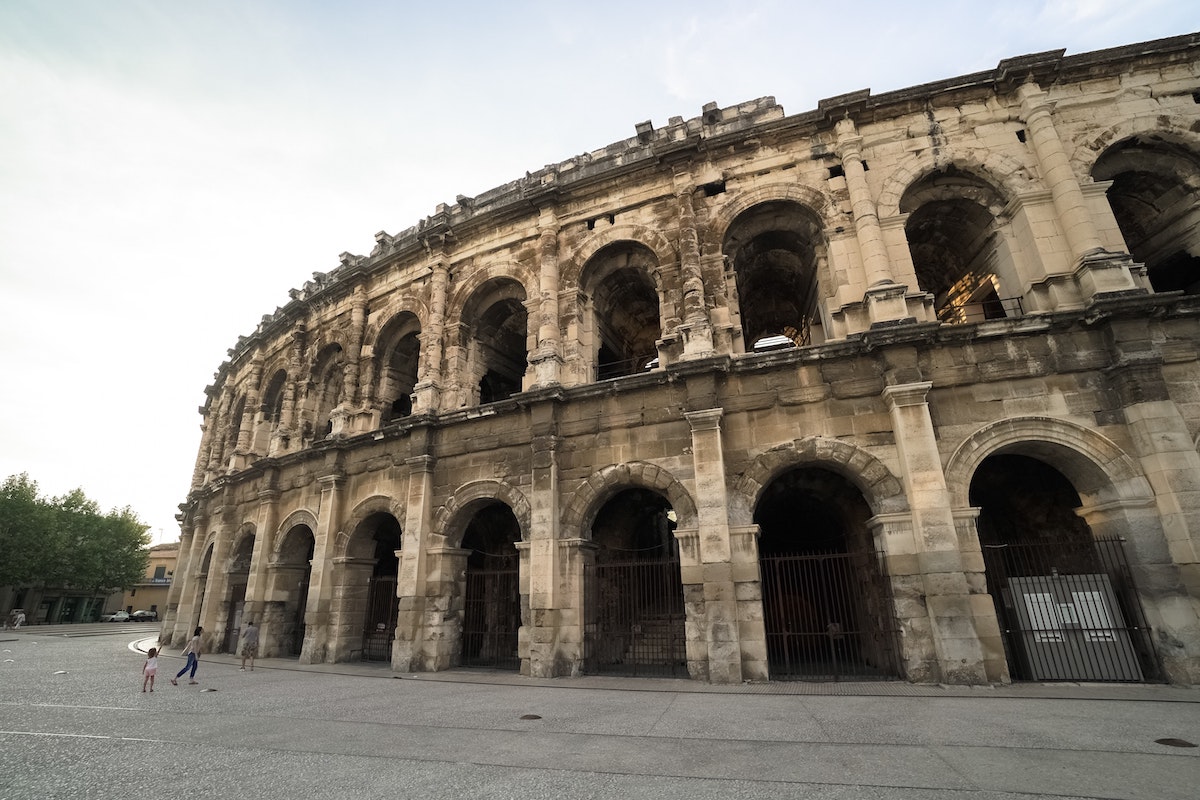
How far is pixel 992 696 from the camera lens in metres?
7.16

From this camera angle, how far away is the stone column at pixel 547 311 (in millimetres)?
11922

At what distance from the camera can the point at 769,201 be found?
11.6 metres

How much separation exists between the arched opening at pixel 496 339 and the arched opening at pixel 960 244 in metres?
9.64

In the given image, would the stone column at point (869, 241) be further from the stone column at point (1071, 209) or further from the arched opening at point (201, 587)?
the arched opening at point (201, 587)

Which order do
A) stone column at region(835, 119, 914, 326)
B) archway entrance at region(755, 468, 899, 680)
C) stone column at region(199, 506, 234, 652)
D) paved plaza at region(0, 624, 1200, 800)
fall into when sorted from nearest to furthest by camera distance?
paved plaza at region(0, 624, 1200, 800), archway entrance at region(755, 468, 899, 680), stone column at region(835, 119, 914, 326), stone column at region(199, 506, 234, 652)

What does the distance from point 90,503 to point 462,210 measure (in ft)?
121

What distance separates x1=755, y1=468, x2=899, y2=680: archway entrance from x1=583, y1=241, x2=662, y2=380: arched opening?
5.05 meters

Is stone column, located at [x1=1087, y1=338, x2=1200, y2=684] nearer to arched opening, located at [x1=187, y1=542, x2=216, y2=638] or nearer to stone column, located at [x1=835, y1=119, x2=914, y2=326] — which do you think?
stone column, located at [x1=835, y1=119, x2=914, y2=326]

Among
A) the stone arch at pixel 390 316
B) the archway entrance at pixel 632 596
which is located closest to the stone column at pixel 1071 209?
the archway entrance at pixel 632 596

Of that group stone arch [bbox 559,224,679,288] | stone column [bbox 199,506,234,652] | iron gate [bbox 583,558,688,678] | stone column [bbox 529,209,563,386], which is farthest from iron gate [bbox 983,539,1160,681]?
stone column [bbox 199,506,234,652]

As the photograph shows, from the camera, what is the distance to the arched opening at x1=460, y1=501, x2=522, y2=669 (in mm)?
13930

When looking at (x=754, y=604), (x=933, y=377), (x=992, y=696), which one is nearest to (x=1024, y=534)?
(x=933, y=377)

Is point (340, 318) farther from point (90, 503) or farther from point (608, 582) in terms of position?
point (90, 503)

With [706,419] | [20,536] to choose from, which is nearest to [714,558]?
[706,419]
